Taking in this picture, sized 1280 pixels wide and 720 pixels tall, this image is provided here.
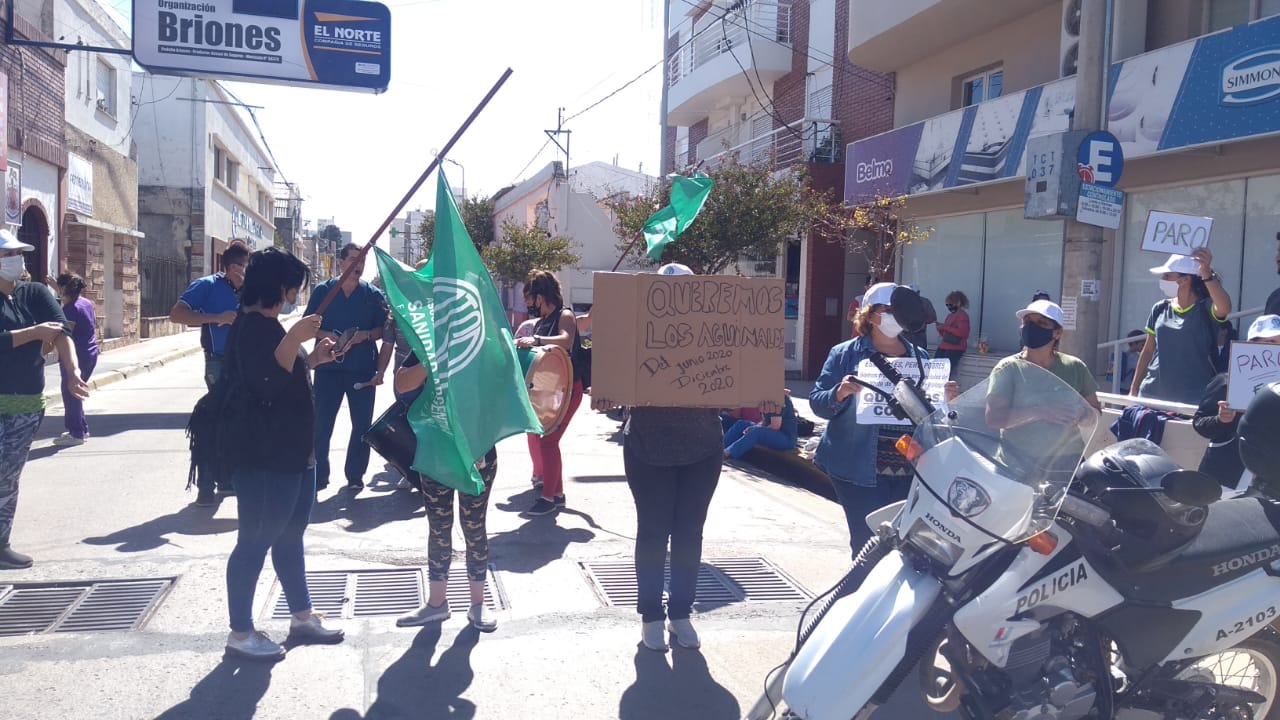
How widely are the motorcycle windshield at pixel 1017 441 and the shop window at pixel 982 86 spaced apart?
13478 mm

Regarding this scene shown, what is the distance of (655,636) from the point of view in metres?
4.61

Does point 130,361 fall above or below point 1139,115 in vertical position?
below

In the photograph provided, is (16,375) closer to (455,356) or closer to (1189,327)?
(455,356)

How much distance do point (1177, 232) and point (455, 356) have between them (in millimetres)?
5166

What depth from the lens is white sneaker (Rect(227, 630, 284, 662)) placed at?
4.27m

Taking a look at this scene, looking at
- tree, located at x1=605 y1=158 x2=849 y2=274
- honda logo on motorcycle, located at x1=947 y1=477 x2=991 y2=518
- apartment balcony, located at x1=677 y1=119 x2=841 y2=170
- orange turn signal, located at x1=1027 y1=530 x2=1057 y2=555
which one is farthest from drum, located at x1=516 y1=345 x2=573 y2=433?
apartment balcony, located at x1=677 y1=119 x2=841 y2=170

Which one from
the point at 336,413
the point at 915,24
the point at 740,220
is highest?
the point at 915,24

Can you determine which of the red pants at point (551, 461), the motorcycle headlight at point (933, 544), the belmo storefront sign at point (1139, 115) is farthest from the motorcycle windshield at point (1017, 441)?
the belmo storefront sign at point (1139, 115)

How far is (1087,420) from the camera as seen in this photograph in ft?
10.8

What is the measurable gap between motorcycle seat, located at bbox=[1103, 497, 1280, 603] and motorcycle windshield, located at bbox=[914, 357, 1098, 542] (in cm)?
45

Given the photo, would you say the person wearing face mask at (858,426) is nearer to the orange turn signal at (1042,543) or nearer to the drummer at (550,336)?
the orange turn signal at (1042,543)

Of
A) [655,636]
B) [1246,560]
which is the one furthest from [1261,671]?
[655,636]

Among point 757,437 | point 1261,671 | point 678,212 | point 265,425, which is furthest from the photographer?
point 757,437

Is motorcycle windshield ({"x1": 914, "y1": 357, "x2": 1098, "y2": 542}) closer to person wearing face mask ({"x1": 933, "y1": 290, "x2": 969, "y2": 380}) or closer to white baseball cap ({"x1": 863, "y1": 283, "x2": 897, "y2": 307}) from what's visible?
white baseball cap ({"x1": 863, "y1": 283, "x2": 897, "y2": 307})
